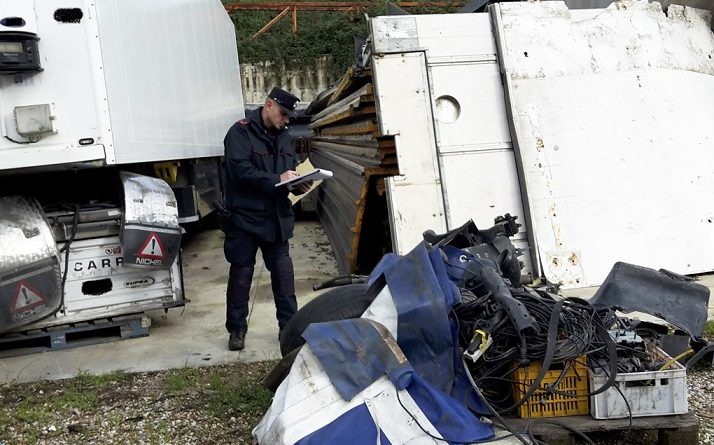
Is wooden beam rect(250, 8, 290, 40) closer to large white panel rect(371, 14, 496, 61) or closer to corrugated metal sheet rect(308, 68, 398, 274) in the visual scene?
corrugated metal sheet rect(308, 68, 398, 274)

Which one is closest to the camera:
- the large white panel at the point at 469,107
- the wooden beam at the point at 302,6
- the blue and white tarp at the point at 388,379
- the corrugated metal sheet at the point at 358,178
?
the blue and white tarp at the point at 388,379

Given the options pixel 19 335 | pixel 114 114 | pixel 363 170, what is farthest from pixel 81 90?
pixel 363 170

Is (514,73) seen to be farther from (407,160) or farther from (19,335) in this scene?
(19,335)

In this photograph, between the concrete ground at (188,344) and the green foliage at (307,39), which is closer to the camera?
the concrete ground at (188,344)

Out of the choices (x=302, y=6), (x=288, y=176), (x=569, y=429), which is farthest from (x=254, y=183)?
(x=302, y=6)

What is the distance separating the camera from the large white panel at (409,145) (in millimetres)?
5316

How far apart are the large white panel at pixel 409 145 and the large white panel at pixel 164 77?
5.83 feet

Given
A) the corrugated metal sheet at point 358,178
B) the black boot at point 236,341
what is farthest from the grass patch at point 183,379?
the corrugated metal sheet at point 358,178

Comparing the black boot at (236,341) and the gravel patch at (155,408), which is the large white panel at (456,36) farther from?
the gravel patch at (155,408)

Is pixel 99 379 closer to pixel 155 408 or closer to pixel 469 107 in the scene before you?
pixel 155 408

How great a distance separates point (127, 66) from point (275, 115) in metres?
1.14

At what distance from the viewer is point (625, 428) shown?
9.13 feet

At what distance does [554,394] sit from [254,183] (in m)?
2.31

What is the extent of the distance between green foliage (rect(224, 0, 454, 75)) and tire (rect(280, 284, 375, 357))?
46.7 ft
